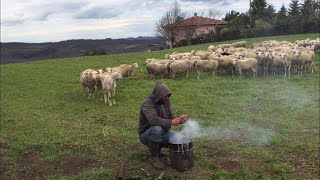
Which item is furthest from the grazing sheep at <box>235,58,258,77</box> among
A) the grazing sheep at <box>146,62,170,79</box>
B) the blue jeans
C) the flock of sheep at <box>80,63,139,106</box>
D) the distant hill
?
the distant hill

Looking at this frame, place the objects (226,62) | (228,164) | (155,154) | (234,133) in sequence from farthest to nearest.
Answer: (226,62)
(234,133)
(228,164)
(155,154)

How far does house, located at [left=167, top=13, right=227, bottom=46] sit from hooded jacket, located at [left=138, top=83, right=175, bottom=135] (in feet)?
160

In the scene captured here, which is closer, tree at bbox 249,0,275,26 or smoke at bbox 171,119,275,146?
smoke at bbox 171,119,275,146

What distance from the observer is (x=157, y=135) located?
8086 millimetres

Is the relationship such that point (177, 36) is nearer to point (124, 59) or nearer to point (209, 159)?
point (124, 59)

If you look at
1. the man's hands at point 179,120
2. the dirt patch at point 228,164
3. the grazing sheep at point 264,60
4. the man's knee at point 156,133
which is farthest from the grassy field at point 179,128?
the man's hands at point 179,120

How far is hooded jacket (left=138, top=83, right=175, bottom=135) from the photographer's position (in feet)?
26.0

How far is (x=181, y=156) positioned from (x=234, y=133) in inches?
124

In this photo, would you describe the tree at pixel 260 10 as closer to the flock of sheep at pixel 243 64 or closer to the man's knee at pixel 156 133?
the flock of sheep at pixel 243 64

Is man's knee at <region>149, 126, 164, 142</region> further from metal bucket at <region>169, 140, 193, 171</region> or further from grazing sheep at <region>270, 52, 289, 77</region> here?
grazing sheep at <region>270, 52, 289, 77</region>

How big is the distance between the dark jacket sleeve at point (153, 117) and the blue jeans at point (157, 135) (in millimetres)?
182

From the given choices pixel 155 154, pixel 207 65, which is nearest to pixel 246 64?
pixel 207 65

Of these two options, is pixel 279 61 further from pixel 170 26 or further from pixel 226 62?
pixel 170 26

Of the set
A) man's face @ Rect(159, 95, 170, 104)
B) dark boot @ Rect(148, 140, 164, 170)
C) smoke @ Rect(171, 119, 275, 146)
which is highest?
man's face @ Rect(159, 95, 170, 104)
